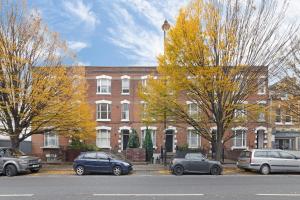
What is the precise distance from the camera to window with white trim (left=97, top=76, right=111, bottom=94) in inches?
1761

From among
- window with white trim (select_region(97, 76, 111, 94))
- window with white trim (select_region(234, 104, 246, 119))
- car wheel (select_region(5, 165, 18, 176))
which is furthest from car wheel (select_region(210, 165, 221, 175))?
window with white trim (select_region(97, 76, 111, 94))

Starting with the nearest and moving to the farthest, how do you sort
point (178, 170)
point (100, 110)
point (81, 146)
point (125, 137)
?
point (178, 170)
point (81, 146)
point (125, 137)
point (100, 110)

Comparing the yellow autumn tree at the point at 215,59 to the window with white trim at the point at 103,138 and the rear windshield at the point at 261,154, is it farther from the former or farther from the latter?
the window with white trim at the point at 103,138

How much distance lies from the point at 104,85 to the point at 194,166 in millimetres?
23840

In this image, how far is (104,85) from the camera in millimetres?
44812

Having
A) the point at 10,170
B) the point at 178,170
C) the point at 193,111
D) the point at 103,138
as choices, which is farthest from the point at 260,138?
the point at 10,170

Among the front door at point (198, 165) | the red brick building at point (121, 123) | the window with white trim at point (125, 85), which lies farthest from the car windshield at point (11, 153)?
the window with white trim at point (125, 85)

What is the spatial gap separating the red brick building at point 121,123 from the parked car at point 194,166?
66.9ft

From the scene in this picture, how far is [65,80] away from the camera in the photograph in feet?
85.6

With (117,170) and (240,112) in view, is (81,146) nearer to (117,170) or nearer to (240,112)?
(117,170)

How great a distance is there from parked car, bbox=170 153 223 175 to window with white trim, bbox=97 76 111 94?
23121 mm

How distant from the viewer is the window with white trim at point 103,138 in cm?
4403

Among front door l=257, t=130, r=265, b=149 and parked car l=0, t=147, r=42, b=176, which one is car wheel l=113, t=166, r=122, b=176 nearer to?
parked car l=0, t=147, r=42, b=176

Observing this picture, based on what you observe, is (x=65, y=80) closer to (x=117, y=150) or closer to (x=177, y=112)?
(x=177, y=112)
